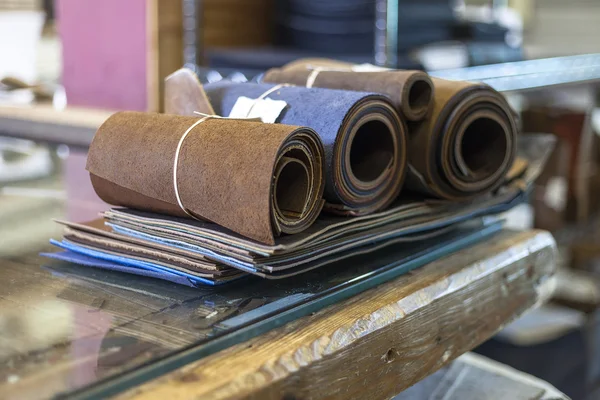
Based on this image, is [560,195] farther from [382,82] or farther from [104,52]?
[382,82]

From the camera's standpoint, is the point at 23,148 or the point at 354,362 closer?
the point at 354,362

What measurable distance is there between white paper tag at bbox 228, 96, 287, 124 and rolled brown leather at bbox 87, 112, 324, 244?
9 centimetres

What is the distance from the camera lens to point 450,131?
34.2 inches

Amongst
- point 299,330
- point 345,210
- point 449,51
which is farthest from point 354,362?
point 449,51

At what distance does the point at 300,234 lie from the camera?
27.6 inches

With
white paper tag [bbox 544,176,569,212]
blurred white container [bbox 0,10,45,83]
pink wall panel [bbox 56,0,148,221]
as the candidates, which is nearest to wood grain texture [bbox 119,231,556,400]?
pink wall panel [bbox 56,0,148,221]

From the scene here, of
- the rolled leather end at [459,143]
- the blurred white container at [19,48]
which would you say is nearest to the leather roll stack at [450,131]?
the rolled leather end at [459,143]

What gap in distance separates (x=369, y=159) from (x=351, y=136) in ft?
0.27

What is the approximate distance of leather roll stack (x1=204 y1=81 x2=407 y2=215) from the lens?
2.46 ft

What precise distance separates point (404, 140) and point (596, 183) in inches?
66.8

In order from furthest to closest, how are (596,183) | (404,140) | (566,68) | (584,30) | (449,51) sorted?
(584,30), (596,183), (566,68), (449,51), (404,140)

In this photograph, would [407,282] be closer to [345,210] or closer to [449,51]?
[345,210]

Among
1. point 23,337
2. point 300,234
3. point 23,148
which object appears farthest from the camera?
point 23,148

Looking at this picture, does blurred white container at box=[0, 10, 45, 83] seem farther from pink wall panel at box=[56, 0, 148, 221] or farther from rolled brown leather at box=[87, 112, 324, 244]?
rolled brown leather at box=[87, 112, 324, 244]
